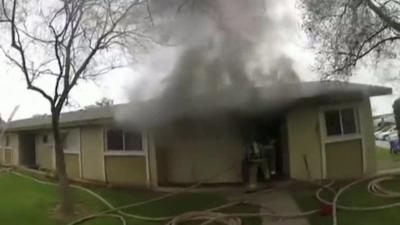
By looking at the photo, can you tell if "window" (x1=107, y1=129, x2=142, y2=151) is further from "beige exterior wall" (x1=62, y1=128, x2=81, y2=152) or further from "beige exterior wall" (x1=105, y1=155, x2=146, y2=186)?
"beige exterior wall" (x1=62, y1=128, x2=81, y2=152)

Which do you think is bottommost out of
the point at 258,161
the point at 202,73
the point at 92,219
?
the point at 92,219

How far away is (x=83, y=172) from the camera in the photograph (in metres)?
18.2

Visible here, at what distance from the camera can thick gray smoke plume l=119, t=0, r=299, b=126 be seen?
12.7 metres

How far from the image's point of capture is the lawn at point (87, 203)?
39.8ft

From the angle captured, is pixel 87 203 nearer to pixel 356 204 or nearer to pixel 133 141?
pixel 133 141

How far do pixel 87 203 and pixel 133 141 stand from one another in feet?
10.1

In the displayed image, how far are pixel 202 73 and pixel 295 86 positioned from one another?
252 centimetres

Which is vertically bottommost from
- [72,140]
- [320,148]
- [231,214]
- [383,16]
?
[231,214]

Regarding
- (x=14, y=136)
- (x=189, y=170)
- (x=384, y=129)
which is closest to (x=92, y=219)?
(x=189, y=170)

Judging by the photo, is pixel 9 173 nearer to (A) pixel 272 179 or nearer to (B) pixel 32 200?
(B) pixel 32 200

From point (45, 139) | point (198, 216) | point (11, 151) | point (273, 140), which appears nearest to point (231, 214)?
point (198, 216)

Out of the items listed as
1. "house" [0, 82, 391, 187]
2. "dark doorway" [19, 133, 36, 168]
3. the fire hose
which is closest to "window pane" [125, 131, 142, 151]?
"house" [0, 82, 391, 187]

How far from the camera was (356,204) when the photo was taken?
11.7 m

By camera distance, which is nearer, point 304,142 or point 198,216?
point 198,216
